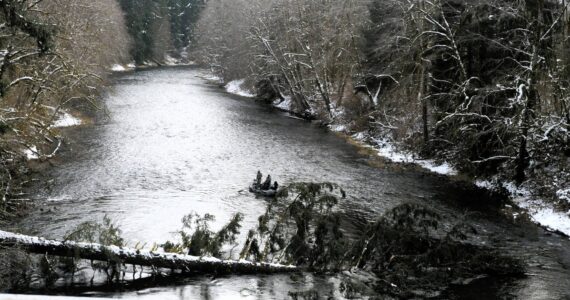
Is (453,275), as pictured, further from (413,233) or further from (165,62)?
(165,62)

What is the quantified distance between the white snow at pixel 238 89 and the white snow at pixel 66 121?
2499 centimetres

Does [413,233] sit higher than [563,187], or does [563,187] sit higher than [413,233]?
[563,187]

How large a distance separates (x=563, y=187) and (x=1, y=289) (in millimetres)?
18104

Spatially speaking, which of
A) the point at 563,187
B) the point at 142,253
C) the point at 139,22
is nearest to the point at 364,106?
the point at 563,187

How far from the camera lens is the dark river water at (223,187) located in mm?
11789

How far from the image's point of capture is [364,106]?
117 ft

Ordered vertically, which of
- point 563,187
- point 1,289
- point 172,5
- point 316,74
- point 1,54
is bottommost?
point 1,289

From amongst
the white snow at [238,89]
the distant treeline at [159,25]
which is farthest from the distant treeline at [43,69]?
the white snow at [238,89]

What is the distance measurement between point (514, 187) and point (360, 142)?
12.2 m

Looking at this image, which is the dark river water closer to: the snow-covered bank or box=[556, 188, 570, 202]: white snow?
box=[556, 188, 570, 202]: white snow

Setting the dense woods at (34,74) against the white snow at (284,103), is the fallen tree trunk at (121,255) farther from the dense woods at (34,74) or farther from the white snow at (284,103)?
the white snow at (284,103)

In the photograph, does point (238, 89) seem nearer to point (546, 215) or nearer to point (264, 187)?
point (264, 187)

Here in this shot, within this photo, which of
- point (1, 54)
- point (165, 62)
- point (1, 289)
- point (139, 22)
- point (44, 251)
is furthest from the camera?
point (165, 62)

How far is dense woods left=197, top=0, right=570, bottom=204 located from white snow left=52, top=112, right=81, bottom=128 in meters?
17.0
